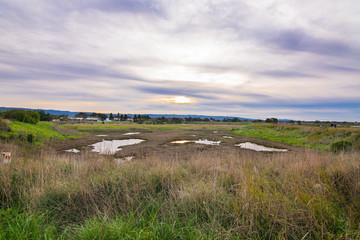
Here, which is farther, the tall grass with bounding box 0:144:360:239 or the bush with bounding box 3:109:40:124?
the bush with bounding box 3:109:40:124

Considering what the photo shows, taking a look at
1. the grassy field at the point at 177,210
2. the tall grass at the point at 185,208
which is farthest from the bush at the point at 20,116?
the grassy field at the point at 177,210

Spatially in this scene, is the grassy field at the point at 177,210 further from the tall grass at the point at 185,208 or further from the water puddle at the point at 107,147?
the water puddle at the point at 107,147

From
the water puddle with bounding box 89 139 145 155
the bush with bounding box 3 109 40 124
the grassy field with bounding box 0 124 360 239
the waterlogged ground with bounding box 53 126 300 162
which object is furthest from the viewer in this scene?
the bush with bounding box 3 109 40 124

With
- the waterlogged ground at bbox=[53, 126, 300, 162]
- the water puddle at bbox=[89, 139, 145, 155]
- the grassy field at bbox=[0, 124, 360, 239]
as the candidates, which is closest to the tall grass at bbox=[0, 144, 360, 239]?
the grassy field at bbox=[0, 124, 360, 239]

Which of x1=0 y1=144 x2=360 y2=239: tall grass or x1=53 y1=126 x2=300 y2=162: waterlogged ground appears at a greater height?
x1=0 y1=144 x2=360 y2=239: tall grass

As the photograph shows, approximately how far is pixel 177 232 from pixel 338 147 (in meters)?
19.2

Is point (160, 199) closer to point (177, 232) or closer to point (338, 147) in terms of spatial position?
point (177, 232)

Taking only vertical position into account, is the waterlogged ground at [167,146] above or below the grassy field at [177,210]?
below

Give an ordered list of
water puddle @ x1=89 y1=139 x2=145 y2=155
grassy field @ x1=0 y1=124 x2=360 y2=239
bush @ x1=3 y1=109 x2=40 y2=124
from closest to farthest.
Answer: grassy field @ x1=0 y1=124 x2=360 y2=239 → water puddle @ x1=89 y1=139 x2=145 y2=155 → bush @ x1=3 y1=109 x2=40 y2=124

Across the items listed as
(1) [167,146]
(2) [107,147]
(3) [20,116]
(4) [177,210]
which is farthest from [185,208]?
(3) [20,116]

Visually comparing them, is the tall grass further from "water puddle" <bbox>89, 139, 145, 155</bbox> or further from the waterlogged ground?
the waterlogged ground

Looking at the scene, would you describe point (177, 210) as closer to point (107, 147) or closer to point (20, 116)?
point (107, 147)

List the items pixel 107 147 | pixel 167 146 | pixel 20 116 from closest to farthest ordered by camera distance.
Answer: pixel 107 147
pixel 167 146
pixel 20 116

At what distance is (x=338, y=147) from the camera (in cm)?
1634
